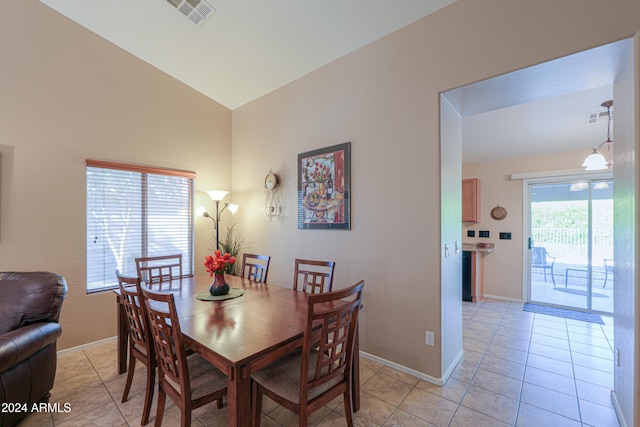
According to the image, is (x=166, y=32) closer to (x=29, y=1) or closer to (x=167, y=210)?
(x=29, y=1)

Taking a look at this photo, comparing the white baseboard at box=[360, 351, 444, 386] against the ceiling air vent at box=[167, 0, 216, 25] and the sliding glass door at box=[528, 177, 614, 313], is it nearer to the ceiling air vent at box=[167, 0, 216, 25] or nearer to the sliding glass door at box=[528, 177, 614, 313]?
the sliding glass door at box=[528, 177, 614, 313]

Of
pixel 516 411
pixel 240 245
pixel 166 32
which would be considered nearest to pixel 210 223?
pixel 240 245

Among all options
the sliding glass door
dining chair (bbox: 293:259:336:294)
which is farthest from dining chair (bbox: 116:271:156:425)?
the sliding glass door

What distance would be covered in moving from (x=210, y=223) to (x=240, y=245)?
0.55 metres

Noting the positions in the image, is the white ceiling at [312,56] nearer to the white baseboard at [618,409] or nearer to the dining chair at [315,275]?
the dining chair at [315,275]

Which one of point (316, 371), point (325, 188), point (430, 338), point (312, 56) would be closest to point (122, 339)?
point (316, 371)

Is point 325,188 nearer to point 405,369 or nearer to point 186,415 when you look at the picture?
point 405,369

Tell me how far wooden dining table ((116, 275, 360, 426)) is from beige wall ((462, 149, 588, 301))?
3.90 m

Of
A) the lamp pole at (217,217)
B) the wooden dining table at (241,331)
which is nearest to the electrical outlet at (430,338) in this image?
the wooden dining table at (241,331)

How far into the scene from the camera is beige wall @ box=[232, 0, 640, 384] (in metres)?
1.84

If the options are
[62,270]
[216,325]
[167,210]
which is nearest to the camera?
[216,325]

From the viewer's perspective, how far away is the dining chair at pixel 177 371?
142cm

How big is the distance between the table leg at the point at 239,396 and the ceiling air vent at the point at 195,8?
10.1 ft

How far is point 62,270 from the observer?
9.29ft
